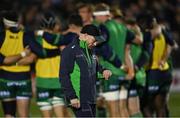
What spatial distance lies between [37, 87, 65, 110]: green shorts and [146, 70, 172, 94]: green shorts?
2.14m

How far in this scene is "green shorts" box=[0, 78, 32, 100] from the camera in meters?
13.0

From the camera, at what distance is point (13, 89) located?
13102 mm

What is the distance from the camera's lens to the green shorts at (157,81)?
14992 millimetres

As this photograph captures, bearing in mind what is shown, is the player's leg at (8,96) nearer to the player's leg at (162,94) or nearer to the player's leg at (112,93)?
the player's leg at (112,93)

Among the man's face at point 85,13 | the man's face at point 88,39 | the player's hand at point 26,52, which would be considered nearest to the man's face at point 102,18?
the man's face at point 85,13

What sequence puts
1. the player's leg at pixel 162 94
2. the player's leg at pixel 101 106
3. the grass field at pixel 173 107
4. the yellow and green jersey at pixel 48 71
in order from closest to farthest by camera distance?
the yellow and green jersey at pixel 48 71 < the player's leg at pixel 101 106 < the player's leg at pixel 162 94 < the grass field at pixel 173 107

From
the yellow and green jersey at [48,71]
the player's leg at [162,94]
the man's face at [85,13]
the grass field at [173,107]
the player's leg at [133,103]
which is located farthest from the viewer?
the grass field at [173,107]

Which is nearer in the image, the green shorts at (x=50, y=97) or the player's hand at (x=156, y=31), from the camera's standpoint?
the green shorts at (x=50, y=97)

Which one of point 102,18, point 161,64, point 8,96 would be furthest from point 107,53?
point 8,96

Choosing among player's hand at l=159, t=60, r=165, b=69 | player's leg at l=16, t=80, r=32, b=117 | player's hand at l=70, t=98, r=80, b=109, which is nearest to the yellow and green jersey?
player's leg at l=16, t=80, r=32, b=117

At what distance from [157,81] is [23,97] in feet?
10.1

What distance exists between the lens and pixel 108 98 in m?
14.0

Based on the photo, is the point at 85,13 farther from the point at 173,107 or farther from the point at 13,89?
the point at 173,107

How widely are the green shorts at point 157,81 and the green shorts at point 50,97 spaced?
214 centimetres
